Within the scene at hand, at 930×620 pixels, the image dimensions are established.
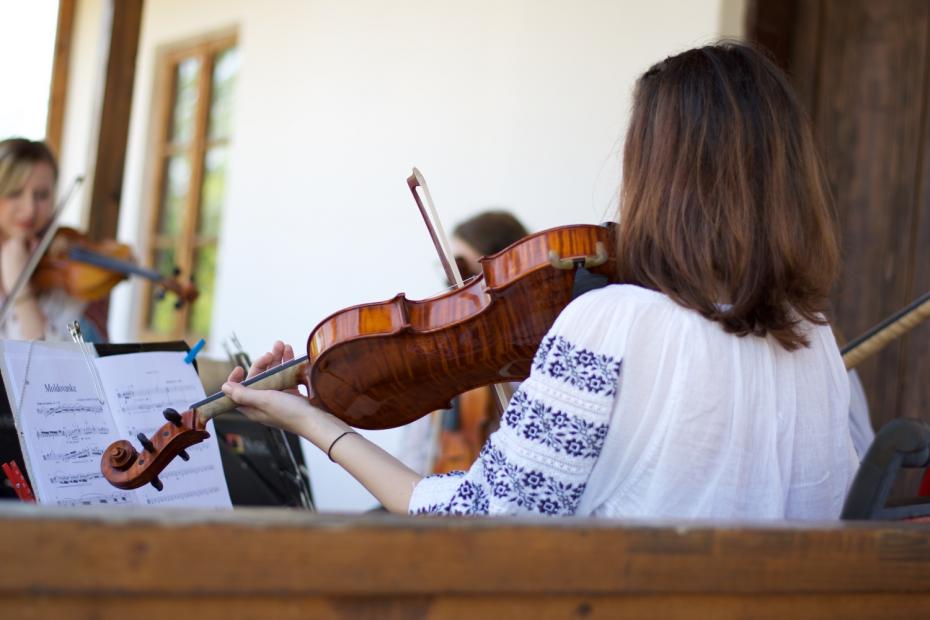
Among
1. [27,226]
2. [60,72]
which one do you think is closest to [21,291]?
[27,226]

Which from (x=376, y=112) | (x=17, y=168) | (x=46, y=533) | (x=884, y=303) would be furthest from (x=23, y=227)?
(x=46, y=533)

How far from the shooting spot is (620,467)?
4.07 feet

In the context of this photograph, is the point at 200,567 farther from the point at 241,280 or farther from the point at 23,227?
the point at 241,280

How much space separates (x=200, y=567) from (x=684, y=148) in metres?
0.79

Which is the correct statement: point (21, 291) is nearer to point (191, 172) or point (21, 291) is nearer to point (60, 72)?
point (191, 172)

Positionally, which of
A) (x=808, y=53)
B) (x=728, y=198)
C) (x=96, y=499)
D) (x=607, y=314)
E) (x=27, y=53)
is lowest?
(x=96, y=499)

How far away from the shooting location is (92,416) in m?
1.59

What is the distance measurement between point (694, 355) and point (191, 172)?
480cm

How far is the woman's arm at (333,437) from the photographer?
53.1 inches

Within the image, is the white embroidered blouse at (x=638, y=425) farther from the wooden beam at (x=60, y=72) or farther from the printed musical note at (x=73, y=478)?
Result: the wooden beam at (x=60, y=72)

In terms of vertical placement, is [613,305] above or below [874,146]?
below

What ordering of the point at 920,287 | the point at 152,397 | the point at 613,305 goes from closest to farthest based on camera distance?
the point at 613,305
the point at 152,397
the point at 920,287

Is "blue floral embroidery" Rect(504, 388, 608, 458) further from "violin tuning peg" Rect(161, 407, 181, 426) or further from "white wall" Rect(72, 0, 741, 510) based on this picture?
"white wall" Rect(72, 0, 741, 510)

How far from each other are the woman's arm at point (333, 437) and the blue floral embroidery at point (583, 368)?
258 mm
